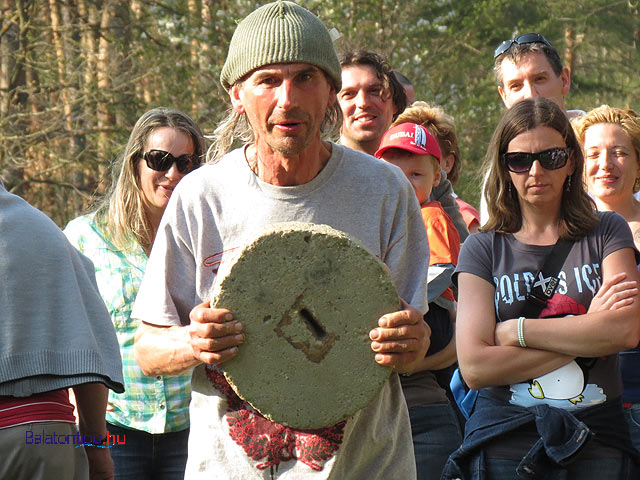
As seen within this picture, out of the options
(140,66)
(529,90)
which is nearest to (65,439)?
(529,90)

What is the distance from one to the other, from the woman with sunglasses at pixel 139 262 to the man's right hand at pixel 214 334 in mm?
1494

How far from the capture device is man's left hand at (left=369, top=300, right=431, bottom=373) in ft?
8.24

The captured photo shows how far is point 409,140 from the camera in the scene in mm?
4469

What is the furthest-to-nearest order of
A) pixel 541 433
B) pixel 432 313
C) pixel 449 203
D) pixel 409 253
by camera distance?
pixel 449 203
pixel 432 313
pixel 541 433
pixel 409 253

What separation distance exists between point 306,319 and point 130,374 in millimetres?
1846

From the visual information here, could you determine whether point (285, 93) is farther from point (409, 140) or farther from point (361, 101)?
point (361, 101)

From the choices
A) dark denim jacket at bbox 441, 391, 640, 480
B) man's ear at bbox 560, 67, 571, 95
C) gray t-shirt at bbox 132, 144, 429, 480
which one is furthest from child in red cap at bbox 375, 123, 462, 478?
man's ear at bbox 560, 67, 571, 95

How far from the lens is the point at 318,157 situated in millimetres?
2812

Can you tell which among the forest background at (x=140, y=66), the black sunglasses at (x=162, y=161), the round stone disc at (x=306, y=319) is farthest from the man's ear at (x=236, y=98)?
the forest background at (x=140, y=66)

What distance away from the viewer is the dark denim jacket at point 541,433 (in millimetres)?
3260

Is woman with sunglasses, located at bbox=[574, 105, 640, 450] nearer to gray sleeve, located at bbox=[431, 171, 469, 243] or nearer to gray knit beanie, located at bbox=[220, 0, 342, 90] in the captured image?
gray sleeve, located at bbox=[431, 171, 469, 243]

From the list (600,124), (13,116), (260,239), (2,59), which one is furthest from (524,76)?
(2,59)

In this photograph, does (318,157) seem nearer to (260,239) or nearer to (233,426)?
(260,239)

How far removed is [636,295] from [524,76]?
7.08ft
